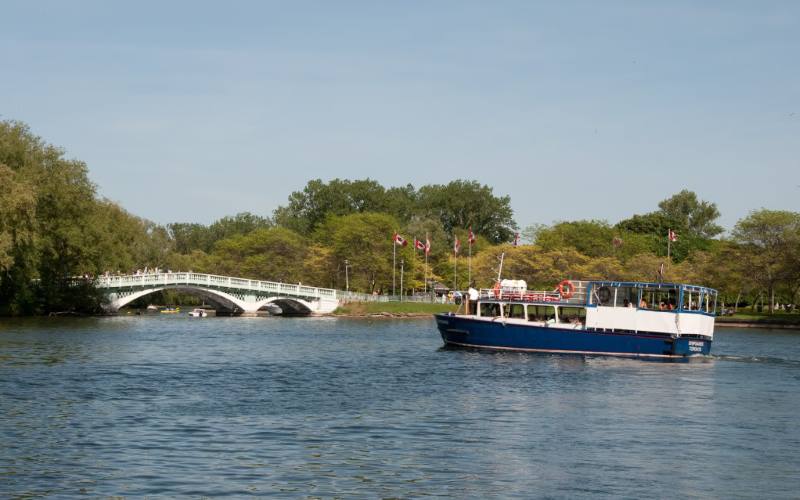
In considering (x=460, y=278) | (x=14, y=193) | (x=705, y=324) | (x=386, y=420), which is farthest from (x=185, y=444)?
(x=460, y=278)

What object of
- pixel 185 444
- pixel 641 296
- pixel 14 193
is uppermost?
pixel 14 193

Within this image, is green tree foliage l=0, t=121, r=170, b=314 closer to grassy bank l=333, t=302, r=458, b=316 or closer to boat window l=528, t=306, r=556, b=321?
grassy bank l=333, t=302, r=458, b=316

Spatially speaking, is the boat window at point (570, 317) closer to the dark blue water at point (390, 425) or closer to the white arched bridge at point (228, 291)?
the dark blue water at point (390, 425)

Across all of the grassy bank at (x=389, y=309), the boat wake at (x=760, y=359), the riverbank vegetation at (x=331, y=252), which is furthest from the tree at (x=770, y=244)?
the boat wake at (x=760, y=359)

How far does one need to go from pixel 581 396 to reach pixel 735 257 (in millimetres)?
88193

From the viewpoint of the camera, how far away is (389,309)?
471 feet

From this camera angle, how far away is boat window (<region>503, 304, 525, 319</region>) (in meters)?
71.4

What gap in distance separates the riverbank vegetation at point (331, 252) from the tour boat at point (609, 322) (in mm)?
38598

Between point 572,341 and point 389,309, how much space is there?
76.4 metres

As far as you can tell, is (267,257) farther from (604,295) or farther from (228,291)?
(604,295)

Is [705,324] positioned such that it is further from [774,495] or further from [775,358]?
[774,495]

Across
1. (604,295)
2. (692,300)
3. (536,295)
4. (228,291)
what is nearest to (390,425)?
(604,295)

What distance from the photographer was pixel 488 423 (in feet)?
122

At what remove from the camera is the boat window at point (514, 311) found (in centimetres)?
7138
